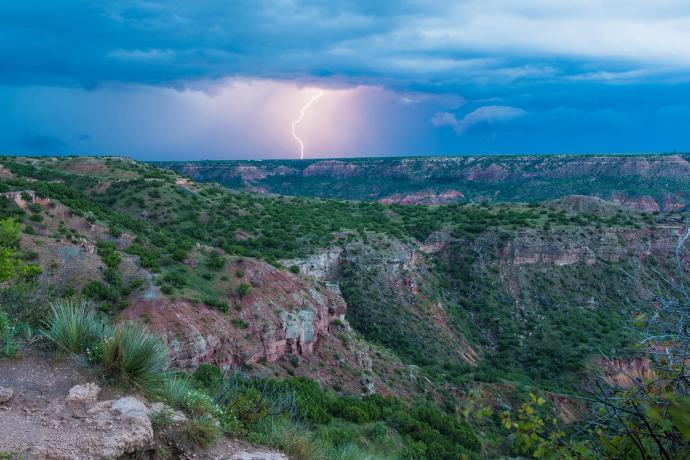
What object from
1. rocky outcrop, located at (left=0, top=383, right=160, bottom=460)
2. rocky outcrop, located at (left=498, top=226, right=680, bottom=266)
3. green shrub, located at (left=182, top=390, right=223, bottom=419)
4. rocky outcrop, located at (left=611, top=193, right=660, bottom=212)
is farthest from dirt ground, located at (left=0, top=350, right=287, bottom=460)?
rocky outcrop, located at (left=611, top=193, right=660, bottom=212)

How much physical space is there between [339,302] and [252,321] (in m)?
8.12

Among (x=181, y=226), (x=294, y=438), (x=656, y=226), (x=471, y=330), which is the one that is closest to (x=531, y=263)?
(x=471, y=330)

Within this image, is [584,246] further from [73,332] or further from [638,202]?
[638,202]

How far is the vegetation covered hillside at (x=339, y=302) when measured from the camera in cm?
827

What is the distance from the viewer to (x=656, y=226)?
161ft

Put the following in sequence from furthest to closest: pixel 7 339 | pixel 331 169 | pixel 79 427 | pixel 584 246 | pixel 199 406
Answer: pixel 331 169 < pixel 584 246 < pixel 199 406 < pixel 7 339 < pixel 79 427

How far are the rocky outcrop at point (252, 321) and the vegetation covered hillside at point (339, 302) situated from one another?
0.09 meters

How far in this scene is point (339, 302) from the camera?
2872cm

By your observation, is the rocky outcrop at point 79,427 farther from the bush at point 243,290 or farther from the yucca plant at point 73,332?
the bush at point 243,290

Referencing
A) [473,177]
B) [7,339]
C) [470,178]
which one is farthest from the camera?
[470,178]

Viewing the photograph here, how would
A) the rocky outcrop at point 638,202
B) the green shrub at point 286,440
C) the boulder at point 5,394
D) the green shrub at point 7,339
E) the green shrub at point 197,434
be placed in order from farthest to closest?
the rocky outcrop at point 638,202
the green shrub at point 286,440
the green shrub at point 7,339
the green shrub at point 197,434
the boulder at point 5,394

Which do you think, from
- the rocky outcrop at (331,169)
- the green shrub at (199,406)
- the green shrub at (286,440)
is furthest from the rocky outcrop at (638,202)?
the green shrub at (199,406)

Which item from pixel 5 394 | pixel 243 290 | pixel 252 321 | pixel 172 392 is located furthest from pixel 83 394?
pixel 243 290

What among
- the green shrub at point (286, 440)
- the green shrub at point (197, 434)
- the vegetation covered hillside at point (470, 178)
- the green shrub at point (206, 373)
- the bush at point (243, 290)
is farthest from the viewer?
the vegetation covered hillside at point (470, 178)
